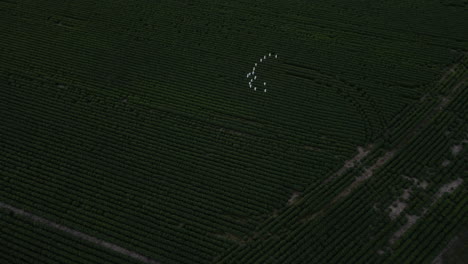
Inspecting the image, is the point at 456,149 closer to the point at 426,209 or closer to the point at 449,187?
the point at 449,187

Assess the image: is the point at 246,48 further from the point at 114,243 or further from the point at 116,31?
the point at 114,243

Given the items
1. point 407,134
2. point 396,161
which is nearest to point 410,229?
point 396,161

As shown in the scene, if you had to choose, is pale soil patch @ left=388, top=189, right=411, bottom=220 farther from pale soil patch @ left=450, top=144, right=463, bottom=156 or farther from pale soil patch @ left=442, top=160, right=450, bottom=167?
Result: pale soil patch @ left=450, top=144, right=463, bottom=156

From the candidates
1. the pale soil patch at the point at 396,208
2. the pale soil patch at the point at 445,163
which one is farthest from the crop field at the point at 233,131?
the pale soil patch at the point at 445,163

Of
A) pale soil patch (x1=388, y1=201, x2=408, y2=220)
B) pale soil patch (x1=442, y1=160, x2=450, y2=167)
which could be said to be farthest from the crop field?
pale soil patch (x1=442, y1=160, x2=450, y2=167)

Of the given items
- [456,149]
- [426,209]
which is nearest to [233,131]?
[426,209]
